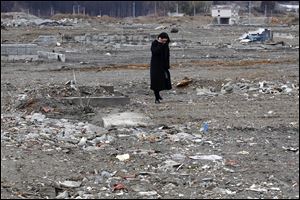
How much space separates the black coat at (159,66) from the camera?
41.4 feet

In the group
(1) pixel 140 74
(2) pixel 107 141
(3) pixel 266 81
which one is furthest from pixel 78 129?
(1) pixel 140 74

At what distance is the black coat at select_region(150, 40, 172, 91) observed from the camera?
497 inches

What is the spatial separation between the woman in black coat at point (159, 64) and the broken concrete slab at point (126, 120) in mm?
1542

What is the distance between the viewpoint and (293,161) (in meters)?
7.86

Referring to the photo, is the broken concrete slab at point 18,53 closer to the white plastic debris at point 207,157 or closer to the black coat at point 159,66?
the black coat at point 159,66

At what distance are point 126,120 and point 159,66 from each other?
2.46 m

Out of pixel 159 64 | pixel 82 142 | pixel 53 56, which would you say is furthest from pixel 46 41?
pixel 82 142

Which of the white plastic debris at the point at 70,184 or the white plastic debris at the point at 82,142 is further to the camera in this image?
the white plastic debris at the point at 82,142

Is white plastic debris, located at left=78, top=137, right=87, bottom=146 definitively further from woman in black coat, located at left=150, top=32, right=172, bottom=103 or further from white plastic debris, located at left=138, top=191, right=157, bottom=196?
woman in black coat, located at left=150, top=32, right=172, bottom=103

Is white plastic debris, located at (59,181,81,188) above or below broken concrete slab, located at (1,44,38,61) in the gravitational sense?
below

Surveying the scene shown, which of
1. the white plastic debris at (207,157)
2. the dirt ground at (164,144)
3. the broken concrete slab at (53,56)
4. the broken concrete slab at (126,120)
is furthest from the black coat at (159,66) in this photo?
the broken concrete slab at (53,56)

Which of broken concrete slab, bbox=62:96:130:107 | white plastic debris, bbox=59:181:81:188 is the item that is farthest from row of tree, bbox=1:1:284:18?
white plastic debris, bbox=59:181:81:188

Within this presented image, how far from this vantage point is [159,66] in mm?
12742

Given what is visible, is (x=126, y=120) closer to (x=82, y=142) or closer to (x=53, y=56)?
(x=82, y=142)
